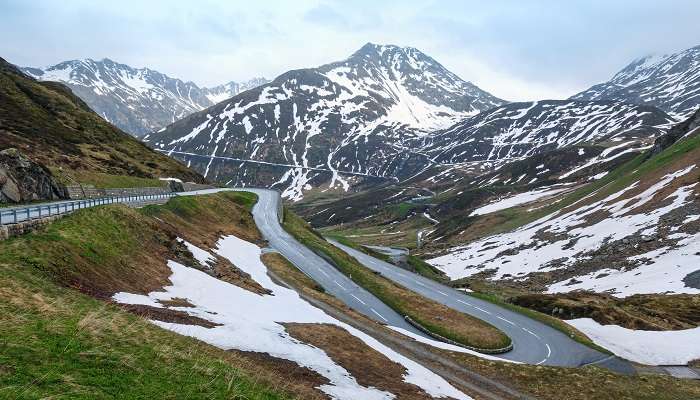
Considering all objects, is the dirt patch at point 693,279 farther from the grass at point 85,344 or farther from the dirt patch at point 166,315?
the grass at point 85,344

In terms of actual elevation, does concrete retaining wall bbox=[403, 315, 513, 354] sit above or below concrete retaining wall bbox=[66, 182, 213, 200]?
below

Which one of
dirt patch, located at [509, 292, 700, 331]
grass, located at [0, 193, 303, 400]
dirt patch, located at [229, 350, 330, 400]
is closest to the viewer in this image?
grass, located at [0, 193, 303, 400]

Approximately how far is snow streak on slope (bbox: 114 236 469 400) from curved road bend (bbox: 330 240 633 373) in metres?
20.7

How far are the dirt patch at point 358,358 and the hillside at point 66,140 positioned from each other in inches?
2083

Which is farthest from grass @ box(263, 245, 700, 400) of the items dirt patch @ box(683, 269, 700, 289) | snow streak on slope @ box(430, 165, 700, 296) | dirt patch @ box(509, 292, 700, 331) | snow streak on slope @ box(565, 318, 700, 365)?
snow streak on slope @ box(430, 165, 700, 296)

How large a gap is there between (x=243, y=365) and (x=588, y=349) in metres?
41.5

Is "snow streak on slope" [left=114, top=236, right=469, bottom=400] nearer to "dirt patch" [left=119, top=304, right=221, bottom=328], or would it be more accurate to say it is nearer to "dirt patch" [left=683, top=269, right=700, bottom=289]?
"dirt patch" [left=119, top=304, right=221, bottom=328]

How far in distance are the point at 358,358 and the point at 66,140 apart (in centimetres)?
9591

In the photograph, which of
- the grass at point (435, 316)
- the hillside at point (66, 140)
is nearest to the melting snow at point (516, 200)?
the hillside at point (66, 140)

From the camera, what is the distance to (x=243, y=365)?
1706 cm

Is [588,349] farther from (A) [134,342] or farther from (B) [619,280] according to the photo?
(A) [134,342]

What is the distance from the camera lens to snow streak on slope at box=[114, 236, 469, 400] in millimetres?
20469

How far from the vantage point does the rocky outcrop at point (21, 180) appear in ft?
131

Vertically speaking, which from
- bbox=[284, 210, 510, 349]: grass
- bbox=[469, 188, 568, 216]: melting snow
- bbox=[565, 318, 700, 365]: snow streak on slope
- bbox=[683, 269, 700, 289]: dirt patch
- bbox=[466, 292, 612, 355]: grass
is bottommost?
bbox=[284, 210, 510, 349]: grass
